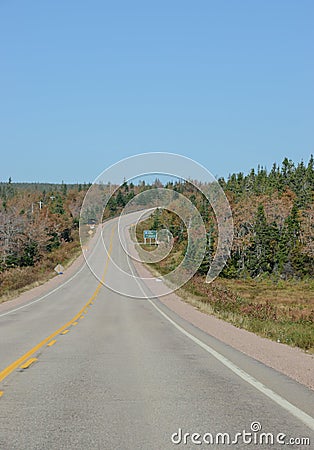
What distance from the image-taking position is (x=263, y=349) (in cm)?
1365

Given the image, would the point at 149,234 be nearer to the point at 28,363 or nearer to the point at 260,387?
the point at 28,363

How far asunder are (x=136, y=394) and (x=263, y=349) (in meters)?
6.16

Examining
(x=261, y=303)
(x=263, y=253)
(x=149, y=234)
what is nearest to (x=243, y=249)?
(x=263, y=253)

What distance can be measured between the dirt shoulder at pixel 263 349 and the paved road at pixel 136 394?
378 mm

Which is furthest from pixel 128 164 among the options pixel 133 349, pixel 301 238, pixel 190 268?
pixel 301 238

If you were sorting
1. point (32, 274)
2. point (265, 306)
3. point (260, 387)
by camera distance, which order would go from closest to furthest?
point (260, 387), point (265, 306), point (32, 274)

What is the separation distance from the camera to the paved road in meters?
6.08

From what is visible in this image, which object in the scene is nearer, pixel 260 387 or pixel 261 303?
pixel 260 387

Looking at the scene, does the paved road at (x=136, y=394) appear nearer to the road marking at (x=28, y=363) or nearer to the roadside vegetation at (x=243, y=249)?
the road marking at (x=28, y=363)

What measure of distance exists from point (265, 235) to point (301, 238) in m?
6.89

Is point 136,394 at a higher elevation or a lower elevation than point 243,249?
lower

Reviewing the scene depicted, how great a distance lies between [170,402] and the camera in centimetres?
761

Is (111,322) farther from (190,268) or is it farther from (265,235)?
(265,235)

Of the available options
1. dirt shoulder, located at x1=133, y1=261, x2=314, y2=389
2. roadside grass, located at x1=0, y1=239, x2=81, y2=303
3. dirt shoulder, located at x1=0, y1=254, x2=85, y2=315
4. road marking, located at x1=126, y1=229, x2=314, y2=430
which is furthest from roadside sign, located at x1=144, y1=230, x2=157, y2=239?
road marking, located at x1=126, y1=229, x2=314, y2=430
